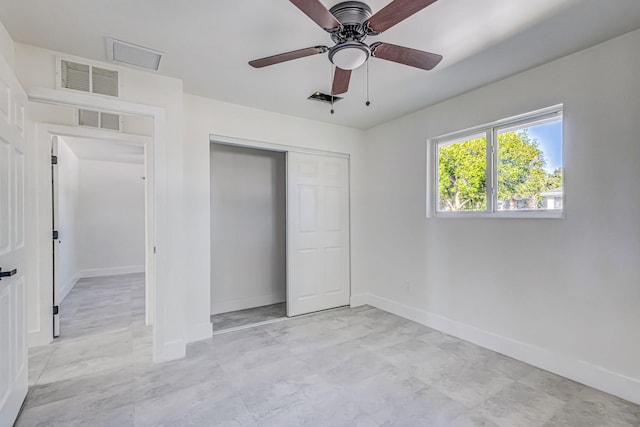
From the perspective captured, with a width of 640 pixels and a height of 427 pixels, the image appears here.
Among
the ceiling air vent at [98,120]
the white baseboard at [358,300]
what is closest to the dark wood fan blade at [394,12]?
the ceiling air vent at [98,120]

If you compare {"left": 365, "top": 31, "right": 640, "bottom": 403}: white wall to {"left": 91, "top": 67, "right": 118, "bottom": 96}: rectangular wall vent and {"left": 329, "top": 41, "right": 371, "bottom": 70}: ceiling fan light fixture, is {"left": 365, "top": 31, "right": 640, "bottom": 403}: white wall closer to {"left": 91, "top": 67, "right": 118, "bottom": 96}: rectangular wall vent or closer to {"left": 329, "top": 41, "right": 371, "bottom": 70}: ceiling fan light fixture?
{"left": 329, "top": 41, "right": 371, "bottom": 70}: ceiling fan light fixture

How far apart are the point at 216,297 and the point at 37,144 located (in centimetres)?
260

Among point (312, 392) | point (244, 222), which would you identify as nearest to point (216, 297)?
point (244, 222)

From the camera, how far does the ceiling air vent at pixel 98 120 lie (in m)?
3.42

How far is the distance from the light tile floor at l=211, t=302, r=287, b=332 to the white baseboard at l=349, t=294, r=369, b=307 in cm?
96

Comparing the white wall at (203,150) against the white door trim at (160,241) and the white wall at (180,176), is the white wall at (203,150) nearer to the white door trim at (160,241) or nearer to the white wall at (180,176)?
the white wall at (180,176)

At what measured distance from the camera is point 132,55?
241cm

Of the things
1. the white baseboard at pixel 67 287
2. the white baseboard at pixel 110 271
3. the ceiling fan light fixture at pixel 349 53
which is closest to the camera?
the ceiling fan light fixture at pixel 349 53

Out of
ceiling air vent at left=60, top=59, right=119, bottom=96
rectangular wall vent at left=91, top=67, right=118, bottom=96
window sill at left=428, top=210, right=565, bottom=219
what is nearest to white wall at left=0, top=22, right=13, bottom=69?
ceiling air vent at left=60, top=59, right=119, bottom=96

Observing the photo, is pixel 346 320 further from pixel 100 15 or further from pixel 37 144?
pixel 37 144

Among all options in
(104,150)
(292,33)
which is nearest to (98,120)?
(104,150)

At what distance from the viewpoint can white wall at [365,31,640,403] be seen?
214cm

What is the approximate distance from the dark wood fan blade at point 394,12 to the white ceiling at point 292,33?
0.29 m

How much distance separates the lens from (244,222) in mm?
4379
